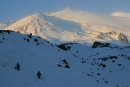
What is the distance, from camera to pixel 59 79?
36.5 meters

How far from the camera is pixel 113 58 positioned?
62.2 m

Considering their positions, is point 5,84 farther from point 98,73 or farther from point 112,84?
point 98,73

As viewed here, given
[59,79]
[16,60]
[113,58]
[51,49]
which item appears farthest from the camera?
[113,58]

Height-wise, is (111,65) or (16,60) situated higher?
(16,60)

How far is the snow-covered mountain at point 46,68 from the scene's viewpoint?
34062 millimetres

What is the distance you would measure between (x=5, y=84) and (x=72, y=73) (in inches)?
522

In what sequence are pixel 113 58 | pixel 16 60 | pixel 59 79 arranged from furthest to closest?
1. pixel 113 58
2. pixel 16 60
3. pixel 59 79

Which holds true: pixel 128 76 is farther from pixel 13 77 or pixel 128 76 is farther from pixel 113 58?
pixel 13 77

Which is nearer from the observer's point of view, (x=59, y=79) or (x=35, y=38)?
(x=59, y=79)

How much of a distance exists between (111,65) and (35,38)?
1840 cm

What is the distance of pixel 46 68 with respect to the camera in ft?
132

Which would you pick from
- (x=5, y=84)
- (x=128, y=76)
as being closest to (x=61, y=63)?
(x=128, y=76)

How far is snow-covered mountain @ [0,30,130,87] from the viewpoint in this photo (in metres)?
34.1

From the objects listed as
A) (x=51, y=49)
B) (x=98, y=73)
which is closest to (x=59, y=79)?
(x=98, y=73)
